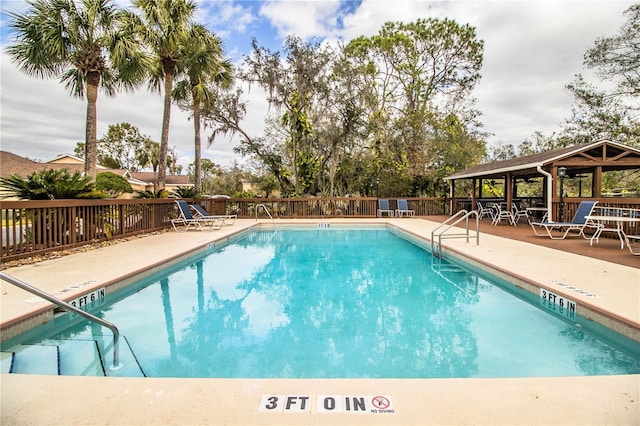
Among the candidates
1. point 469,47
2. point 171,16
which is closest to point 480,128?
point 469,47

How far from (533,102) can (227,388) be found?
24.0 meters

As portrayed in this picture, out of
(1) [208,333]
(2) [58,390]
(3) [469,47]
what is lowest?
(1) [208,333]

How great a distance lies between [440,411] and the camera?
1730mm

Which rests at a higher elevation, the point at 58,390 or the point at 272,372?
the point at 58,390

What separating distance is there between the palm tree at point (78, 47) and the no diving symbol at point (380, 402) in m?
9.65

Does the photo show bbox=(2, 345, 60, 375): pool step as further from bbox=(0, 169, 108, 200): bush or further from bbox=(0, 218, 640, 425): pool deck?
bbox=(0, 169, 108, 200): bush

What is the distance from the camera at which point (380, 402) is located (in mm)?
1819

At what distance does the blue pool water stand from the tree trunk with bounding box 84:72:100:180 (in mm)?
5131

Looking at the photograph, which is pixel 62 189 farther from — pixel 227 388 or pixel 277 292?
pixel 227 388

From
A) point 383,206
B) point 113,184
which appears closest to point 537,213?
point 383,206

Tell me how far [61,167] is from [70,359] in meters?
31.0

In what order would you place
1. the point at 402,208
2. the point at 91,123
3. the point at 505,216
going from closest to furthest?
1. the point at 91,123
2. the point at 505,216
3. the point at 402,208

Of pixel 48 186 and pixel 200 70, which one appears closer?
pixel 48 186

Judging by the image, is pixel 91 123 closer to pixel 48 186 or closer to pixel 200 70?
pixel 48 186
